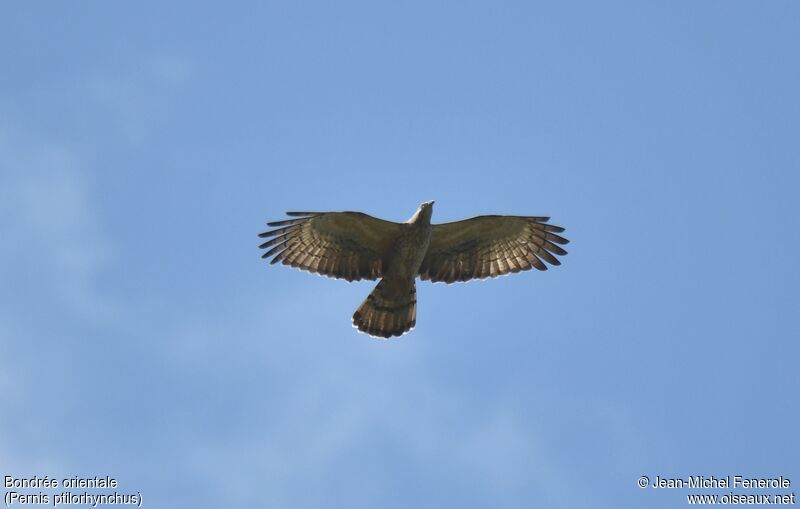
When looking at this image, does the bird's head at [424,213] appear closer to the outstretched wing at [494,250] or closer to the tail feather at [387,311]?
the outstretched wing at [494,250]

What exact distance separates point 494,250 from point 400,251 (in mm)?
1810

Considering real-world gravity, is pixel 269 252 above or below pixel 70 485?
above

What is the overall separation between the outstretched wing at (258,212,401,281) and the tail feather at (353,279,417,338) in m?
0.34

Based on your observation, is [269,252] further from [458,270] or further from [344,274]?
[458,270]

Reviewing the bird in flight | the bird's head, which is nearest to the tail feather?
the bird in flight

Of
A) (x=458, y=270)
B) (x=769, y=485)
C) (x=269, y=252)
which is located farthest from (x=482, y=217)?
(x=769, y=485)

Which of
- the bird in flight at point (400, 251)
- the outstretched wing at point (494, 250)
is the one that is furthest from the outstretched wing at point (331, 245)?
the outstretched wing at point (494, 250)

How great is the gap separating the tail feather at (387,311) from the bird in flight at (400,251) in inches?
0.6

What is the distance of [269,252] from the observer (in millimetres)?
15359

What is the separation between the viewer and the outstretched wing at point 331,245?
15.0m

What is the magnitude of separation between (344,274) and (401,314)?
1120 mm

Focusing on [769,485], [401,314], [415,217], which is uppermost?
[415,217]

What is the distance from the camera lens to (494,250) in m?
15.9

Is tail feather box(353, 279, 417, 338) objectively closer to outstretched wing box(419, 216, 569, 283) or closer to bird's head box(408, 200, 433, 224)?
outstretched wing box(419, 216, 569, 283)
